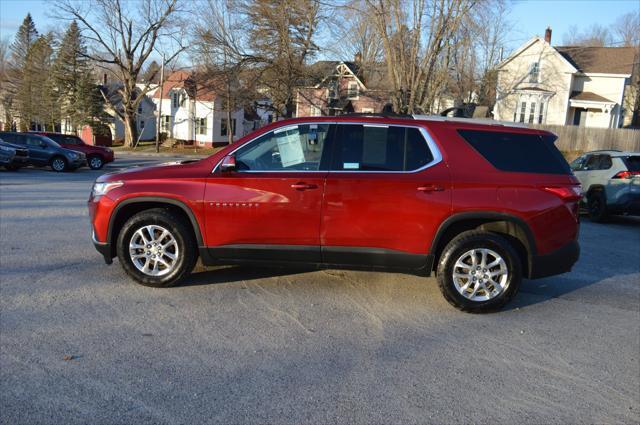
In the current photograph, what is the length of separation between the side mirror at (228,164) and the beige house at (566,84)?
4024 cm

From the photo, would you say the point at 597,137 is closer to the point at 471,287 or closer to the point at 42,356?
the point at 471,287

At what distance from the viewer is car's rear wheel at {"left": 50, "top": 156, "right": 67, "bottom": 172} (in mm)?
21531

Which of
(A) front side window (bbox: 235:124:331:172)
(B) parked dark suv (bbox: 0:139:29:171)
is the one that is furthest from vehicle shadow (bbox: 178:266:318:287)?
(B) parked dark suv (bbox: 0:139:29:171)

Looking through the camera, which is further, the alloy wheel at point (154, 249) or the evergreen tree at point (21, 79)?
the evergreen tree at point (21, 79)

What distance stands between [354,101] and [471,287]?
1697 inches

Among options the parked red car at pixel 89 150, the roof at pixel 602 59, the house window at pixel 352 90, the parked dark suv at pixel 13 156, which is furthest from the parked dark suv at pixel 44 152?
the roof at pixel 602 59

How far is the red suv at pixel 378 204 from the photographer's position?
200 inches

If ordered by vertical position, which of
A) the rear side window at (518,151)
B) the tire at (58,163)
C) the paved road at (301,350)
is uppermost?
the rear side window at (518,151)

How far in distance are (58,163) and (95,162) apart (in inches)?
125

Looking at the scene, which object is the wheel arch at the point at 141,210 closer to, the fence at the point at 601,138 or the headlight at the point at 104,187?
the headlight at the point at 104,187

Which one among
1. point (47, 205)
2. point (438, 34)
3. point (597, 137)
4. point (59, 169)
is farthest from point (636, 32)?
point (47, 205)

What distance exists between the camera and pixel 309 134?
5.32 meters

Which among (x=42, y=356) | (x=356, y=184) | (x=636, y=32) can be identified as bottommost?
(x=42, y=356)

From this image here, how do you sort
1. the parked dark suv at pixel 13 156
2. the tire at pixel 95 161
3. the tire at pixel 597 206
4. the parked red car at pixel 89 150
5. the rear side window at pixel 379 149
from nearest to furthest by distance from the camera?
the rear side window at pixel 379 149
the tire at pixel 597 206
the parked dark suv at pixel 13 156
the parked red car at pixel 89 150
the tire at pixel 95 161
